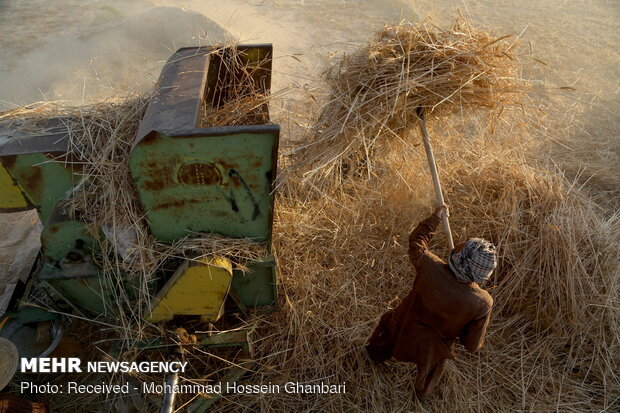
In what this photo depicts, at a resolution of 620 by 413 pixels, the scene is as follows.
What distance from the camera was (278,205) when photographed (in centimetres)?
440

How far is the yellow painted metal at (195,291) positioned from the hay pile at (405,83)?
86 cm

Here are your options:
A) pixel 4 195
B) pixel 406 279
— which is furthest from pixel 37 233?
pixel 406 279

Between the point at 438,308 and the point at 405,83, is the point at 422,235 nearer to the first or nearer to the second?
the point at 438,308

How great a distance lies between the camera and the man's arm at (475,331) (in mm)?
2867

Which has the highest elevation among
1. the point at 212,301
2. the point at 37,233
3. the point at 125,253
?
the point at 125,253

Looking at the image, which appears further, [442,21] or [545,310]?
[442,21]

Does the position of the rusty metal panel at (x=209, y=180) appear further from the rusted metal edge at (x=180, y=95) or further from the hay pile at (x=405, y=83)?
the hay pile at (x=405, y=83)

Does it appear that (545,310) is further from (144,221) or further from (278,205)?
(144,221)

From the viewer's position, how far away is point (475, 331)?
2912 mm

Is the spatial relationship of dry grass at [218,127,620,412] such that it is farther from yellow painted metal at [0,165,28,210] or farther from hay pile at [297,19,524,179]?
yellow painted metal at [0,165,28,210]

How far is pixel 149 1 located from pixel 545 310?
1026 centimetres

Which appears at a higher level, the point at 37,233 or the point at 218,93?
the point at 218,93

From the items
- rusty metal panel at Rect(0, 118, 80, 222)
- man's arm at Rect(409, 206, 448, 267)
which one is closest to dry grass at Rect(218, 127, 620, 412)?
man's arm at Rect(409, 206, 448, 267)

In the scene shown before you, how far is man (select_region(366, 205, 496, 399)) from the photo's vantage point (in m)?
2.75
